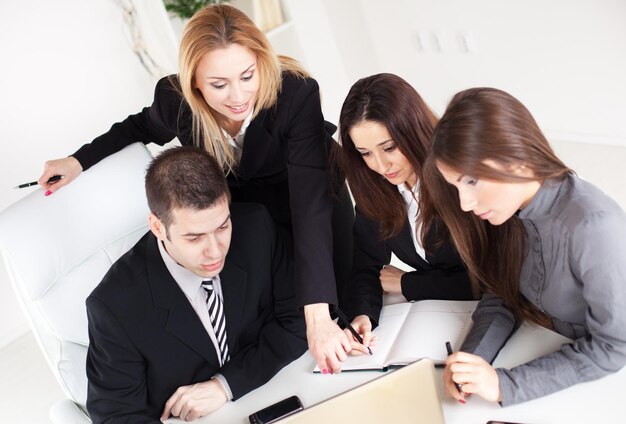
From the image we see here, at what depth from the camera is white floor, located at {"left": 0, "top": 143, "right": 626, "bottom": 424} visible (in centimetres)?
343

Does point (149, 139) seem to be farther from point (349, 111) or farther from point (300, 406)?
point (300, 406)

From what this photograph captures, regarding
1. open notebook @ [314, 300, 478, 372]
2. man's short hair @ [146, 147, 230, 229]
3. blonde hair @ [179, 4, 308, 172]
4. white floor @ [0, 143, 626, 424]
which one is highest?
blonde hair @ [179, 4, 308, 172]

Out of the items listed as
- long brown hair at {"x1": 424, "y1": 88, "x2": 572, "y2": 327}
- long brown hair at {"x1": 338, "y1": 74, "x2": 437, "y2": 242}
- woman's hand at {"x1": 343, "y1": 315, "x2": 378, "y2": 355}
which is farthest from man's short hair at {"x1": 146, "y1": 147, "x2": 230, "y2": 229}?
long brown hair at {"x1": 424, "y1": 88, "x2": 572, "y2": 327}

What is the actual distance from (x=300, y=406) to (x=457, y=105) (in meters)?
0.73

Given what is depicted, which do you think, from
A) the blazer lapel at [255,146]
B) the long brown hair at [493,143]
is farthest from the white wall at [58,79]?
the long brown hair at [493,143]

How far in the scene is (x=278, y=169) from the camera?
92.2 inches

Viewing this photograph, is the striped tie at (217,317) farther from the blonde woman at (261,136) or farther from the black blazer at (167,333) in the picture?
the blonde woman at (261,136)

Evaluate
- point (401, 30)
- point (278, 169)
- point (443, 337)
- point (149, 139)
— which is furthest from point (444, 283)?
point (401, 30)

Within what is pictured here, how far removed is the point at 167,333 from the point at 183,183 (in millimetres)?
375

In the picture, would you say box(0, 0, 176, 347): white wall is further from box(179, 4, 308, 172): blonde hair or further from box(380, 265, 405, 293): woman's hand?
box(380, 265, 405, 293): woman's hand

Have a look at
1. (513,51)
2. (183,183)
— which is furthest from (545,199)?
(513,51)

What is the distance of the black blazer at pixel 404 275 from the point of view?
1.94m

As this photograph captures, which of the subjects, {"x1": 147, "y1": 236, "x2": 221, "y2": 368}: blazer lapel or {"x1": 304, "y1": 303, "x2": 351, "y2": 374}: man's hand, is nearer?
{"x1": 304, "y1": 303, "x2": 351, "y2": 374}: man's hand

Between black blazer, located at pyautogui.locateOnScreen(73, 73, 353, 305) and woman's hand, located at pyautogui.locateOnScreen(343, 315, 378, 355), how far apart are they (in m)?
0.09
